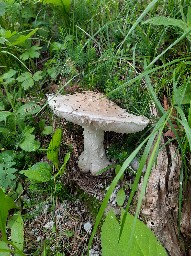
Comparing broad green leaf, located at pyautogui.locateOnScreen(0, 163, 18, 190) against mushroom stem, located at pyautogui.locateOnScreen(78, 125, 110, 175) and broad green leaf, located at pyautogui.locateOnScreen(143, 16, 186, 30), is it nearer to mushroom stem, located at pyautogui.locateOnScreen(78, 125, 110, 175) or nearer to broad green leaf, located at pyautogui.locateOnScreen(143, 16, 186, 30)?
mushroom stem, located at pyautogui.locateOnScreen(78, 125, 110, 175)

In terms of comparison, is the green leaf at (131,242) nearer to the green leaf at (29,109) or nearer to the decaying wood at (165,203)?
the decaying wood at (165,203)

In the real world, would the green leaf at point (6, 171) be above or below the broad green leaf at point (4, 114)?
below

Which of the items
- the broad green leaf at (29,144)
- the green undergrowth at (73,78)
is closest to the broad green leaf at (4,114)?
the green undergrowth at (73,78)

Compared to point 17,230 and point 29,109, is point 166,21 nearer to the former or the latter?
point 29,109

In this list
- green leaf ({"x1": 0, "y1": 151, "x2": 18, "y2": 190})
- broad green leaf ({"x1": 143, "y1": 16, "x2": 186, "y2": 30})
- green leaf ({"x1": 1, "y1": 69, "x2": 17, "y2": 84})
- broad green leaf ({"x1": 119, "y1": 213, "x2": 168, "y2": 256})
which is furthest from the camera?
green leaf ({"x1": 1, "y1": 69, "x2": 17, "y2": 84})

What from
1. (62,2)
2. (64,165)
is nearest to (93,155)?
(64,165)

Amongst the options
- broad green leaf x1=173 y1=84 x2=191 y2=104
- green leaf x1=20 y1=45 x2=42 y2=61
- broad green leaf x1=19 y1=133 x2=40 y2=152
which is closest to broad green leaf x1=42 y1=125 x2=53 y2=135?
broad green leaf x1=19 y1=133 x2=40 y2=152

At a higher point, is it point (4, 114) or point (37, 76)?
point (37, 76)
